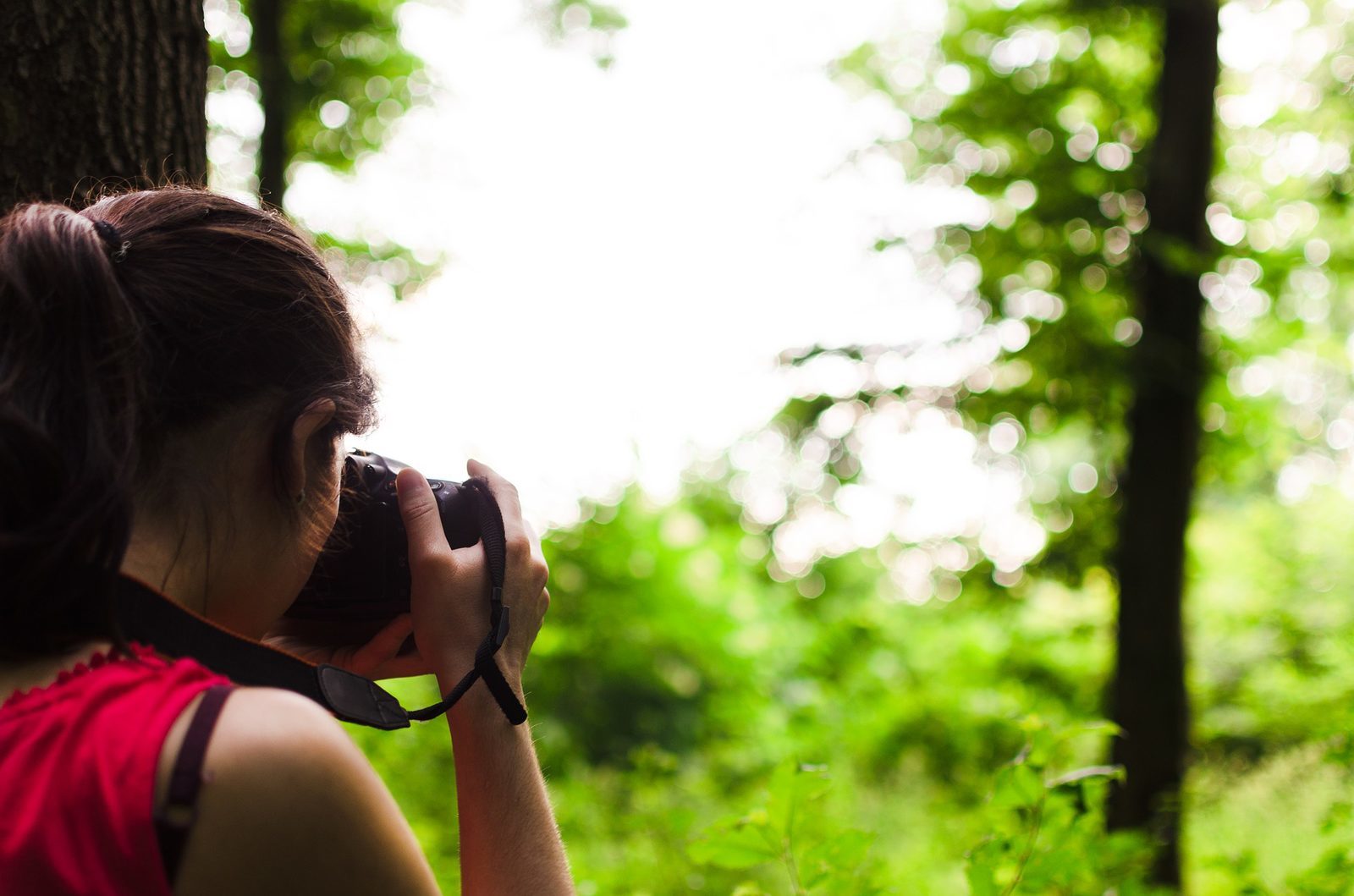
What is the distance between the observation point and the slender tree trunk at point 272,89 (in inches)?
194

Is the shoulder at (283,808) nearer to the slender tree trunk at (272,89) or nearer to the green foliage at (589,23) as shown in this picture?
the slender tree trunk at (272,89)

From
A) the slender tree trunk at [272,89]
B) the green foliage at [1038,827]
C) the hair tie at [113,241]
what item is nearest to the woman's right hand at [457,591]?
the hair tie at [113,241]

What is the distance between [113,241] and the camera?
0.96m

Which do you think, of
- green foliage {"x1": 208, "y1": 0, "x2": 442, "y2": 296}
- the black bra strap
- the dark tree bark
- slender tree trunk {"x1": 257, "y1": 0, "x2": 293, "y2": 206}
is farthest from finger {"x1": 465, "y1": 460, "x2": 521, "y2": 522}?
the dark tree bark

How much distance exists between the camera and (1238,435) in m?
5.23

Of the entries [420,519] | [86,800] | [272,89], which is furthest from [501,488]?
[272,89]

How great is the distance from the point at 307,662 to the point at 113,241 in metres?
0.45

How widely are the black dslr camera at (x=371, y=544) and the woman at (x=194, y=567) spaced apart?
0.16ft

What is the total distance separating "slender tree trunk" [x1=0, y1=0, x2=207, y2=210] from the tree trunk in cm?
326

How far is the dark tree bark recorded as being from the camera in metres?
4.66

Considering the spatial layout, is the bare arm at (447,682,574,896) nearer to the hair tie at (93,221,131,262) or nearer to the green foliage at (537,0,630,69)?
the hair tie at (93,221,131,262)

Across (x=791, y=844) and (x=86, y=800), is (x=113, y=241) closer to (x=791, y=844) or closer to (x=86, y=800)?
(x=86, y=800)

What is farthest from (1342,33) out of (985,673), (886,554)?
(886,554)

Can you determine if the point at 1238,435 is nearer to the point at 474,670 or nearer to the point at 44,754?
the point at 474,670
